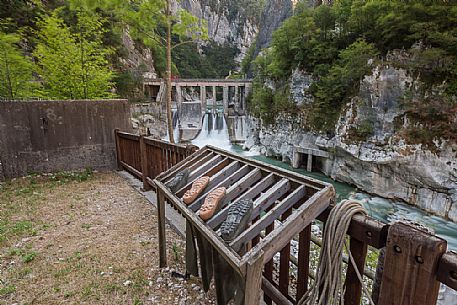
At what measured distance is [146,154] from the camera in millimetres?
4613

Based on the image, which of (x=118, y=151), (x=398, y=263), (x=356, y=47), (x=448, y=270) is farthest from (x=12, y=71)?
(x=356, y=47)

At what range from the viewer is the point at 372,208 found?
9.95 meters

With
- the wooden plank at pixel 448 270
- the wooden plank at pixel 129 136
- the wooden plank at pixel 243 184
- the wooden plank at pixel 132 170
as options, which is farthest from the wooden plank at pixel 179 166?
the wooden plank at pixel 132 170

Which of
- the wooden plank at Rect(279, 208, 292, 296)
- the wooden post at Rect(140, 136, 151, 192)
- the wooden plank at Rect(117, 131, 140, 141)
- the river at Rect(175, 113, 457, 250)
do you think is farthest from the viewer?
the river at Rect(175, 113, 457, 250)

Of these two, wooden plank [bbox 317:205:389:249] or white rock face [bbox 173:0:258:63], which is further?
white rock face [bbox 173:0:258:63]

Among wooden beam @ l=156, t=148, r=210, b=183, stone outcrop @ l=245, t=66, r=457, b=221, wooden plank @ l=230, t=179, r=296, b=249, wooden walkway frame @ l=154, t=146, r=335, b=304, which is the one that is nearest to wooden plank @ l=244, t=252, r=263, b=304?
wooden walkway frame @ l=154, t=146, r=335, b=304

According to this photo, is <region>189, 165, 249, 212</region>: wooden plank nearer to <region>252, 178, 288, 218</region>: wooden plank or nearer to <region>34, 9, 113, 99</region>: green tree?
<region>252, 178, 288, 218</region>: wooden plank

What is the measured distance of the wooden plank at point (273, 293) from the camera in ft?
5.67

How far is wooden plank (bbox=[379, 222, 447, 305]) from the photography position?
2.88 ft

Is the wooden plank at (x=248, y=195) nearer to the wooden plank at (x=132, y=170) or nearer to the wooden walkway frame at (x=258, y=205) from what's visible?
the wooden walkway frame at (x=258, y=205)

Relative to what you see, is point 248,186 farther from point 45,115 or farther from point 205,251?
point 45,115

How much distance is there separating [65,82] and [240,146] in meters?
16.0

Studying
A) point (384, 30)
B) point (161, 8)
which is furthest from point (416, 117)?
point (161, 8)

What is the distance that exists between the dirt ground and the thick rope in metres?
1.47
